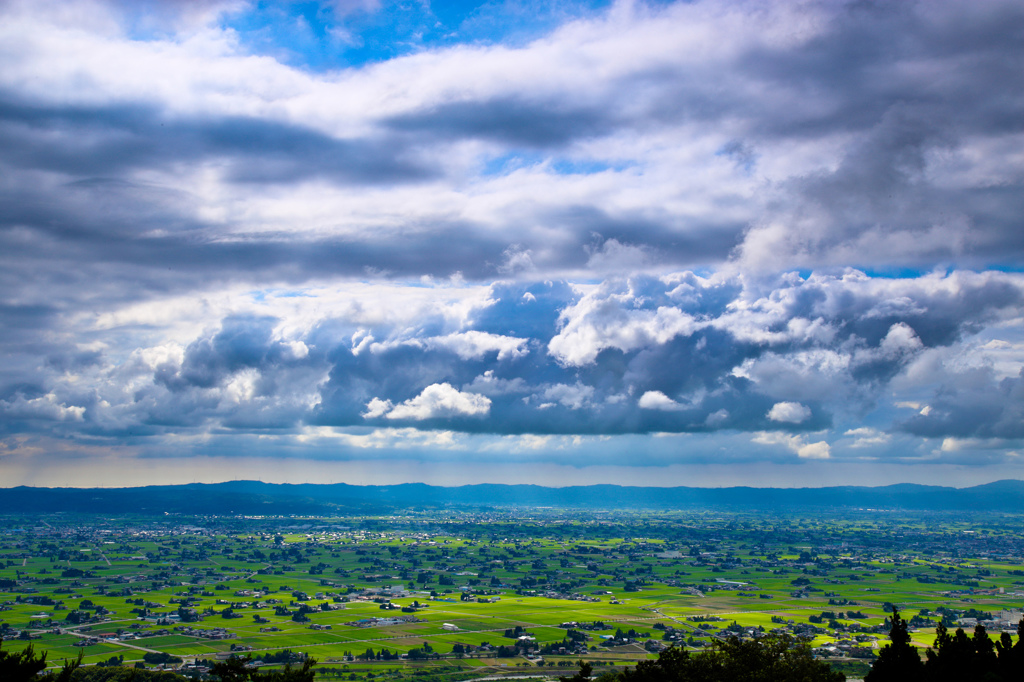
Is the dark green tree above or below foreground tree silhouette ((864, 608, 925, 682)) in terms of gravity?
above

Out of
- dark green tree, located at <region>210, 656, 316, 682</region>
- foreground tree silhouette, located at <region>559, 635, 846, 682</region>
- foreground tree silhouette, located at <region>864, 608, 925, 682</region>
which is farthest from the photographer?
foreground tree silhouette, located at <region>559, 635, 846, 682</region>

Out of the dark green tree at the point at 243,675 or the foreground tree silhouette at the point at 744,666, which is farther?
the foreground tree silhouette at the point at 744,666

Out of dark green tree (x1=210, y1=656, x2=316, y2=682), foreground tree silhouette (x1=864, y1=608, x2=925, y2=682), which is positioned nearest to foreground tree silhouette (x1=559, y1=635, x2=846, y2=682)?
foreground tree silhouette (x1=864, y1=608, x2=925, y2=682)

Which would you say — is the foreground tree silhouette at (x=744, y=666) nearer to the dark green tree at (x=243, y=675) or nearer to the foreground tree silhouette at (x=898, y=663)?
the foreground tree silhouette at (x=898, y=663)

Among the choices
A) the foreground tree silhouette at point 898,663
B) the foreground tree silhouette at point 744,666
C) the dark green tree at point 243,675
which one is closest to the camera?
the dark green tree at point 243,675

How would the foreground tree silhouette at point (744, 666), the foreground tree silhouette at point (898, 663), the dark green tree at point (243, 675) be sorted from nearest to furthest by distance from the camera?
1. the dark green tree at point (243, 675)
2. the foreground tree silhouette at point (898, 663)
3. the foreground tree silhouette at point (744, 666)

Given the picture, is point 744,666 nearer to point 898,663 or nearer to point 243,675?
point 898,663

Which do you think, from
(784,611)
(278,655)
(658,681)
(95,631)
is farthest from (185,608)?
(658,681)

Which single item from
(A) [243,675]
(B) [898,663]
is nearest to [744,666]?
(B) [898,663]

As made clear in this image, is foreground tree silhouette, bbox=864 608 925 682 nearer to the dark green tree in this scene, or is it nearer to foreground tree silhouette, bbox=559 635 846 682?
foreground tree silhouette, bbox=559 635 846 682

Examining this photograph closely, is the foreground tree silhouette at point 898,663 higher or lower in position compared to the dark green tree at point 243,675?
lower

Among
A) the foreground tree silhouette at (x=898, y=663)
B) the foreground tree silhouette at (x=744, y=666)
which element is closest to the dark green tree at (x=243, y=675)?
the foreground tree silhouette at (x=744, y=666)

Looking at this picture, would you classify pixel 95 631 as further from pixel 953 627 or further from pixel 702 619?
pixel 953 627
